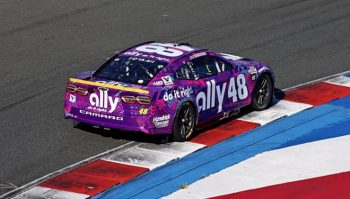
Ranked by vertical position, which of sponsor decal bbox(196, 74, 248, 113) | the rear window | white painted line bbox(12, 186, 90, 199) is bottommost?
Result: white painted line bbox(12, 186, 90, 199)

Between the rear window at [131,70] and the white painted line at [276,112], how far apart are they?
2.32 m

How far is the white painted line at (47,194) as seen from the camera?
44.0 ft

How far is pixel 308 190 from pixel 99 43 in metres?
9.58

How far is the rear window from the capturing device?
15653mm

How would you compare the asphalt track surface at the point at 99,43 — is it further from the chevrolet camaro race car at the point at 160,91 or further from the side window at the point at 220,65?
the side window at the point at 220,65

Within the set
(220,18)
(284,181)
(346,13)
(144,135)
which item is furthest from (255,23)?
(284,181)

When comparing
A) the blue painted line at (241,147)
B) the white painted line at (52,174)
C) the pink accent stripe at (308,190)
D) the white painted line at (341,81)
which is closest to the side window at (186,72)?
the blue painted line at (241,147)

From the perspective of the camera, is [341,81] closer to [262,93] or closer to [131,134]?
[262,93]

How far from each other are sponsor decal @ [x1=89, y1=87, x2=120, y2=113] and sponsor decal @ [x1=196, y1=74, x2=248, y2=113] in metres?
1.48

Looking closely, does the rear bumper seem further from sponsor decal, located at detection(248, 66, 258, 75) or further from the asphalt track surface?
sponsor decal, located at detection(248, 66, 258, 75)

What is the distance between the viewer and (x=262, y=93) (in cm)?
1770

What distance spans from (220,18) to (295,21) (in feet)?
6.28

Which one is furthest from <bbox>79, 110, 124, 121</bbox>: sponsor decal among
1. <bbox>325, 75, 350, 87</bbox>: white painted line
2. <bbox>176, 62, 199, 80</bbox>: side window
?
<bbox>325, 75, 350, 87</bbox>: white painted line

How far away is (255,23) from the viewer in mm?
24172
